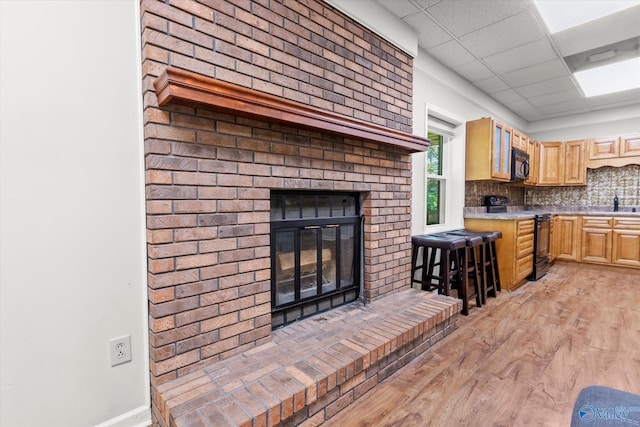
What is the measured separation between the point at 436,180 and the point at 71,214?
3.57 metres

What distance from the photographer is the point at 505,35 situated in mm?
2785

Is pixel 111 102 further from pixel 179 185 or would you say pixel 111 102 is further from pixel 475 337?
pixel 475 337

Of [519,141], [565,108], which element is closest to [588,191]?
[565,108]

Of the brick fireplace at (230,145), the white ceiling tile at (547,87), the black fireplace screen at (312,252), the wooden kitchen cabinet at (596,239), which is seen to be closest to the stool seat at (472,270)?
the black fireplace screen at (312,252)

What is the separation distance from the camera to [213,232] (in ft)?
4.98

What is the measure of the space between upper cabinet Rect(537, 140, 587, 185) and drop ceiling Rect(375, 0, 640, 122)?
3.56ft

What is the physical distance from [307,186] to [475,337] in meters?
1.77

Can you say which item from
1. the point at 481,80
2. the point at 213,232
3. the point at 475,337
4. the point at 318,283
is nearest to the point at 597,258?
the point at 481,80

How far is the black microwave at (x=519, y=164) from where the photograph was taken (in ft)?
13.9

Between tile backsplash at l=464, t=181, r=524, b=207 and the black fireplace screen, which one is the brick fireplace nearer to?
the black fireplace screen

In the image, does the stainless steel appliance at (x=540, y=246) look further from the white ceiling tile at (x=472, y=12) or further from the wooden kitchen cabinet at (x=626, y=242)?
Result: the white ceiling tile at (x=472, y=12)

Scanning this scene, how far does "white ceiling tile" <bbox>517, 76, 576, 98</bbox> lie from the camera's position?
3.85 metres

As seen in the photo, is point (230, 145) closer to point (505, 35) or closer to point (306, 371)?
point (306, 371)

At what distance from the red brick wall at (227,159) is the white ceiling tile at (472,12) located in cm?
77
